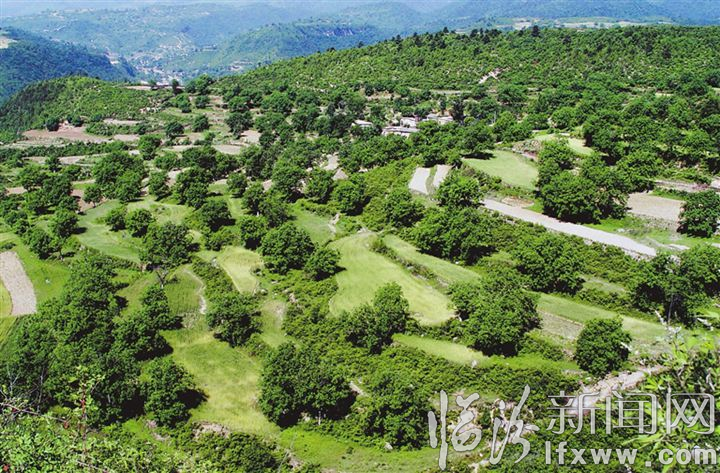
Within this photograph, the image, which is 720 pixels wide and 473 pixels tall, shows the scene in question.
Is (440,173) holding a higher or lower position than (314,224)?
higher

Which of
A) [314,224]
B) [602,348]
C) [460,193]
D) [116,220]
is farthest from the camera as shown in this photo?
[116,220]

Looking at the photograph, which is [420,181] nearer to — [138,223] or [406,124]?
[138,223]

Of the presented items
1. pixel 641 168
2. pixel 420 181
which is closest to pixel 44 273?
pixel 420 181

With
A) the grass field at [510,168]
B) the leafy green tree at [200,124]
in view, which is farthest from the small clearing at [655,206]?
the leafy green tree at [200,124]

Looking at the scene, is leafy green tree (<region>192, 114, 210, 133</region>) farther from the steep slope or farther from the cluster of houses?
the cluster of houses

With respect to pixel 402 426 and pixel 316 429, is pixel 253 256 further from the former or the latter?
pixel 402 426

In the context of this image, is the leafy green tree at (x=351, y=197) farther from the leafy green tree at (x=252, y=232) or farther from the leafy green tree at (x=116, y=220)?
the leafy green tree at (x=116, y=220)

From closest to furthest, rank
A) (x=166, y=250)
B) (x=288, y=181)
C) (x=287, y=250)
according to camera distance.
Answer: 1. (x=287, y=250)
2. (x=166, y=250)
3. (x=288, y=181)
